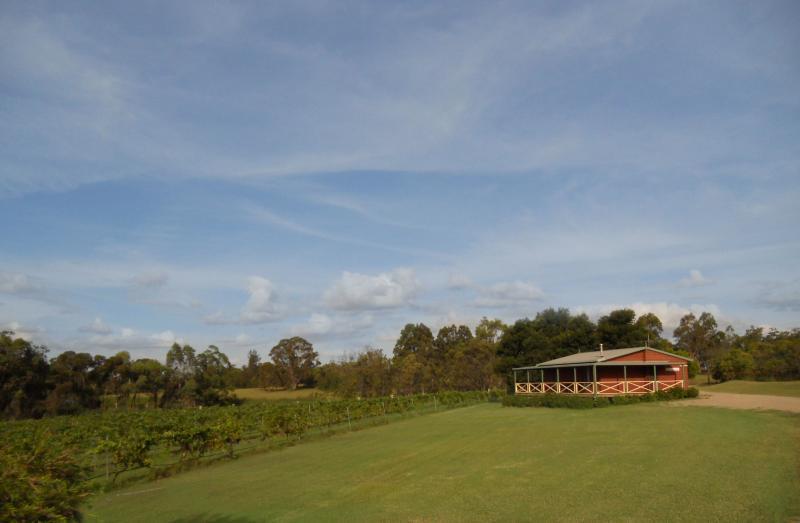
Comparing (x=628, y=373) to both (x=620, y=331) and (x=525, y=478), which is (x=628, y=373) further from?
(x=525, y=478)

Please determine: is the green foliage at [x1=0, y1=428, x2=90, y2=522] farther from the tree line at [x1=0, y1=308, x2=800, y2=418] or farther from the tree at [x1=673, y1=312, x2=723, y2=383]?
the tree at [x1=673, y1=312, x2=723, y2=383]

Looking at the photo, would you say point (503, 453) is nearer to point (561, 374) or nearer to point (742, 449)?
point (742, 449)

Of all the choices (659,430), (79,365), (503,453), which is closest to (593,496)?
(503,453)

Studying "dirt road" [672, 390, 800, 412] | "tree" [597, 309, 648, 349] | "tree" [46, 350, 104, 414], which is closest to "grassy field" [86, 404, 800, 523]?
"dirt road" [672, 390, 800, 412]

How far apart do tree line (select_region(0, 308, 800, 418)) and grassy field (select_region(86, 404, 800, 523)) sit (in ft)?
83.6

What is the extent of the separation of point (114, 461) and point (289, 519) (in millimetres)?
14152

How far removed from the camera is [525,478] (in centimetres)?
1245

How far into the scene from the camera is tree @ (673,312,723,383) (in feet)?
238

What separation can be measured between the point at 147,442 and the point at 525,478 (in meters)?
16.7

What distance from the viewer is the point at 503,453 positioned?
16156 mm

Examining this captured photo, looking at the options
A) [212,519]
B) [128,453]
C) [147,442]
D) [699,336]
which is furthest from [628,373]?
[699,336]

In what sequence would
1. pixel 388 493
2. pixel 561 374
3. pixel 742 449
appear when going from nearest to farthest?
pixel 388 493 → pixel 742 449 → pixel 561 374

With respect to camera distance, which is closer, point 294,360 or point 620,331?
point 620,331

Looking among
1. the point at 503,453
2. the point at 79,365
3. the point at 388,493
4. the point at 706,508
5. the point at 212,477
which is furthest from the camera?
the point at 79,365
